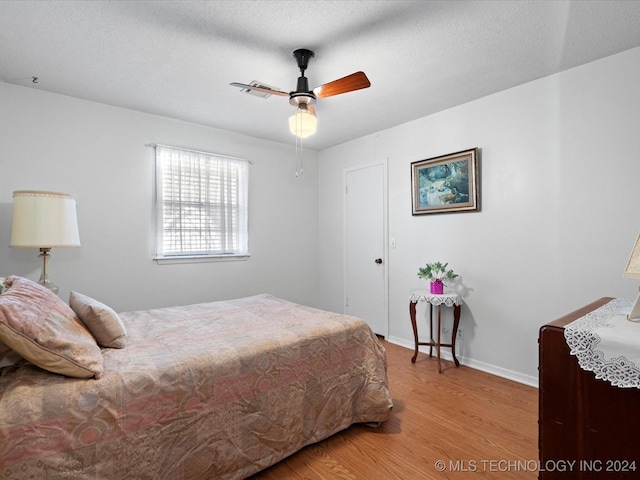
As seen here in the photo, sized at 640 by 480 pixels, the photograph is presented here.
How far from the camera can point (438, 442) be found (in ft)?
6.33

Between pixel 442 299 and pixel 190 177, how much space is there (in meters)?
2.90

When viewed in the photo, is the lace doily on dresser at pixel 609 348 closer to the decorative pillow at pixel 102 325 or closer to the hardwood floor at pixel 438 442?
the hardwood floor at pixel 438 442

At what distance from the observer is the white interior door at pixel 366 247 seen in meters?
3.91

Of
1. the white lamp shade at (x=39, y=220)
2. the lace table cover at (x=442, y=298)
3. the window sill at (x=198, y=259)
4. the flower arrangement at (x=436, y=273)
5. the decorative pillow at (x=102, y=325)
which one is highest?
the white lamp shade at (x=39, y=220)

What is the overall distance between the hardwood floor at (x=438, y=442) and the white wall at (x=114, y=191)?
2.27 meters

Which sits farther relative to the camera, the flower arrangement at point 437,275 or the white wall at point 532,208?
the flower arrangement at point 437,275

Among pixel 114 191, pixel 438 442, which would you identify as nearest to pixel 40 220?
pixel 114 191

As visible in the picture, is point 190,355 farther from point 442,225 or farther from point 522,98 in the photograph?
point 522,98

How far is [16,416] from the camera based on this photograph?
1104 mm

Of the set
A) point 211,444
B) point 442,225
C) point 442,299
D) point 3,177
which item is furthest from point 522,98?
point 3,177

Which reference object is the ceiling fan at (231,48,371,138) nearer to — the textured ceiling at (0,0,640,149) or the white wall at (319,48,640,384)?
the textured ceiling at (0,0,640,149)

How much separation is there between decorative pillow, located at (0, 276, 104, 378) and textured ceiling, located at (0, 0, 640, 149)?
163 centimetres

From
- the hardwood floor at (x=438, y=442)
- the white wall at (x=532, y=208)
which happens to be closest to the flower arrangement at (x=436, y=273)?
the white wall at (x=532, y=208)

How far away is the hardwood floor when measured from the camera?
1.69 m
